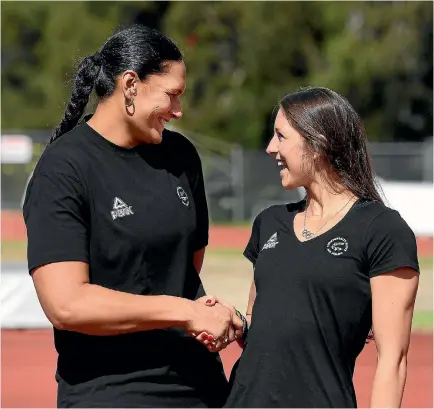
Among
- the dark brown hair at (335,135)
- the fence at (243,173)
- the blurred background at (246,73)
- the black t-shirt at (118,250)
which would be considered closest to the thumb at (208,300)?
the black t-shirt at (118,250)

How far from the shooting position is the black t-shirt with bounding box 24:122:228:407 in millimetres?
3527

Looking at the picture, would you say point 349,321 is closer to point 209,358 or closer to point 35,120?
point 209,358

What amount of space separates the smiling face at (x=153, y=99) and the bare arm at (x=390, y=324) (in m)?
0.93

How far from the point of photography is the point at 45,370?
10359mm

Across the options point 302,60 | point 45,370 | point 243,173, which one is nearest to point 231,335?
point 45,370

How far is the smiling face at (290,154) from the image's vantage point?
12.2 ft

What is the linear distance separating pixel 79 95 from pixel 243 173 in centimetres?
2890

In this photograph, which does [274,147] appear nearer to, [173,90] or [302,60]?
[173,90]

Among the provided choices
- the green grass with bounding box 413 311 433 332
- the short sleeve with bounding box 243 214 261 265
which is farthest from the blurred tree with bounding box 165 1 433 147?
the short sleeve with bounding box 243 214 261 265

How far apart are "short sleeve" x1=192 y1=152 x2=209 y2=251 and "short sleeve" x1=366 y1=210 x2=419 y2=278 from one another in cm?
72

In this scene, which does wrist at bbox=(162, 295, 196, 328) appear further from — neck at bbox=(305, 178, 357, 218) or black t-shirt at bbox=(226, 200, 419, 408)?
neck at bbox=(305, 178, 357, 218)

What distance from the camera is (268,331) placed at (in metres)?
3.59

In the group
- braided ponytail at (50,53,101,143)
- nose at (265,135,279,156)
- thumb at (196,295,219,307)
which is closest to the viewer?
thumb at (196,295,219,307)

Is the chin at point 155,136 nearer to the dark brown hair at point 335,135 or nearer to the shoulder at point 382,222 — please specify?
the dark brown hair at point 335,135
